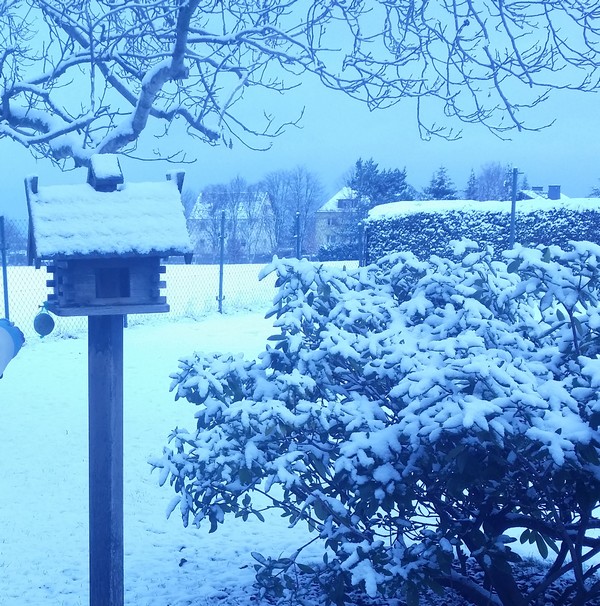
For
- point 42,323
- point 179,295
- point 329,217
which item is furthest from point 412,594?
point 329,217

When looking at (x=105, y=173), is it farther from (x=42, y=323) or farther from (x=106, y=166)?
(x=42, y=323)

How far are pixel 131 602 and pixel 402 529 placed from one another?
1.54m

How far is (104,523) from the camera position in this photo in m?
2.82

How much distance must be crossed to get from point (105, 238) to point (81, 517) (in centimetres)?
265

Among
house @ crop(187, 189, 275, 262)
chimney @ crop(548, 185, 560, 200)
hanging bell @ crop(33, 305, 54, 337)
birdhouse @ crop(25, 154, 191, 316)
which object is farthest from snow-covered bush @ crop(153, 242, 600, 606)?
house @ crop(187, 189, 275, 262)

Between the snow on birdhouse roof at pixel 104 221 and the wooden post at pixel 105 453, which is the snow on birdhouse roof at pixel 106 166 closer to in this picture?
the snow on birdhouse roof at pixel 104 221

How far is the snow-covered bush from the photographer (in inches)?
89.0

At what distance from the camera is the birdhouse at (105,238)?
8.69 feet

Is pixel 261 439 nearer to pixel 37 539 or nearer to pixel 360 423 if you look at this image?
pixel 360 423

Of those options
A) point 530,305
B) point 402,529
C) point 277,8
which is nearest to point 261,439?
point 402,529

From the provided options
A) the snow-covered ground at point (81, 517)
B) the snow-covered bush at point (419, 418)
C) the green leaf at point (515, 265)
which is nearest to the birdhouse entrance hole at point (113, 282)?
the snow-covered bush at point (419, 418)

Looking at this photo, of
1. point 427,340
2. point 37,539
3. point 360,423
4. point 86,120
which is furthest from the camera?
point 86,120

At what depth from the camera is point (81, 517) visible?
4.62 m

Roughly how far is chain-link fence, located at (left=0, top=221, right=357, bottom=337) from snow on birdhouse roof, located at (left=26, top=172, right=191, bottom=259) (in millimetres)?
4550
